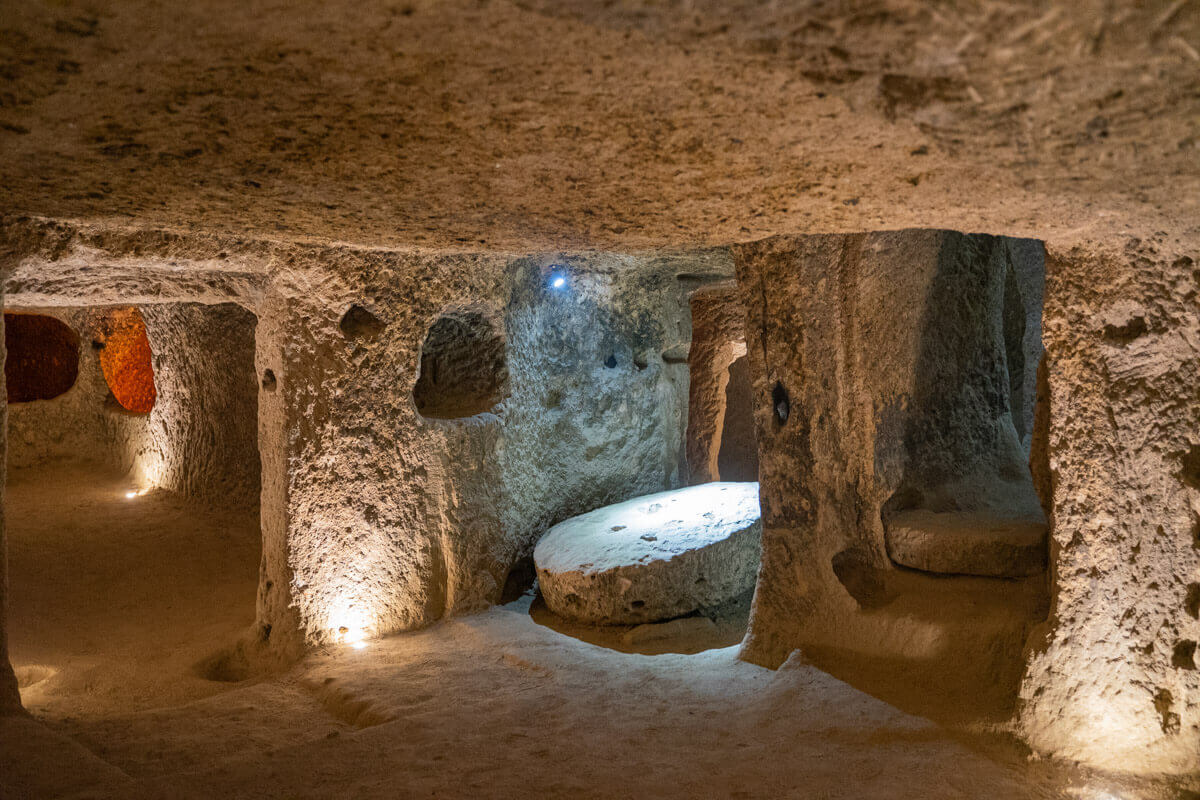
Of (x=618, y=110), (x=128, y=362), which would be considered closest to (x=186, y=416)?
(x=128, y=362)

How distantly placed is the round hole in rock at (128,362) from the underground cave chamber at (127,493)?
14 millimetres

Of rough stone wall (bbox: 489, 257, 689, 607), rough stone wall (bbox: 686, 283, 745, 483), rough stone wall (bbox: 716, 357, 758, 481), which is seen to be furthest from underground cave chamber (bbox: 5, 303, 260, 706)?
rough stone wall (bbox: 716, 357, 758, 481)

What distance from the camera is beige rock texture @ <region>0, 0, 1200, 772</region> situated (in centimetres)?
129

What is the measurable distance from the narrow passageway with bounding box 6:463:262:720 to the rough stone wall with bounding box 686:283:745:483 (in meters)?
3.96

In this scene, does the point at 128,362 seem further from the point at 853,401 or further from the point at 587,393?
the point at 853,401

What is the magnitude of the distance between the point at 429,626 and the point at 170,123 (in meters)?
3.39

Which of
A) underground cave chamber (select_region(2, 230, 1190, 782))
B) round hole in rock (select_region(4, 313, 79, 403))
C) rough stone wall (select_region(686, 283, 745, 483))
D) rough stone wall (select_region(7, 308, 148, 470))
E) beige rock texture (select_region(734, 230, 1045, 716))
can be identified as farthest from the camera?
round hole in rock (select_region(4, 313, 79, 403))

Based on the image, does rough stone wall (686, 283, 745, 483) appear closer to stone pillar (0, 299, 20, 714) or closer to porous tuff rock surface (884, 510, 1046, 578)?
porous tuff rock surface (884, 510, 1046, 578)

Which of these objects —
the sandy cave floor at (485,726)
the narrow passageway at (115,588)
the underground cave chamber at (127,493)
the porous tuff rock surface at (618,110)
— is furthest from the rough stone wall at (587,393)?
the porous tuff rock surface at (618,110)

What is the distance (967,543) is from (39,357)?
8.92m

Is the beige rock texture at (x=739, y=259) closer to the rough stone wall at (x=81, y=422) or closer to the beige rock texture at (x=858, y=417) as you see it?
the beige rock texture at (x=858, y=417)

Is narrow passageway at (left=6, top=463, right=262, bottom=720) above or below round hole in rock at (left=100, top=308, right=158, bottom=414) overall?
below

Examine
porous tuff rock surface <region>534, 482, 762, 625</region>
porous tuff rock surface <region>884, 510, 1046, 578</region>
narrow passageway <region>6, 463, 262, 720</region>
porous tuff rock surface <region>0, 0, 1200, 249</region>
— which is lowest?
narrow passageway <region>6, 463, 262, 720</region>

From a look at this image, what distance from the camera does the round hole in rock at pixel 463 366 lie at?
4.97m
